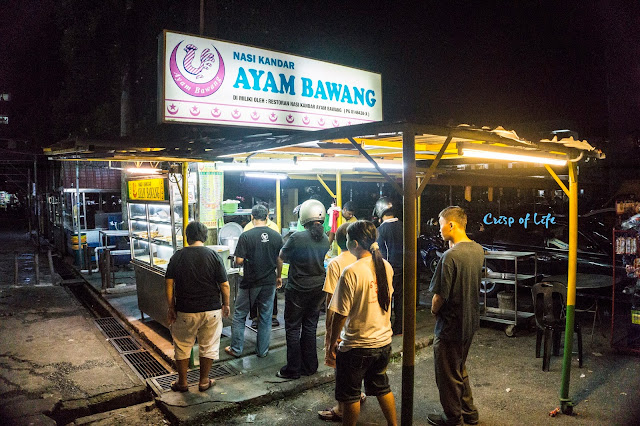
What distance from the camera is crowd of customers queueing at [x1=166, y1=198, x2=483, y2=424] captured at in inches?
137

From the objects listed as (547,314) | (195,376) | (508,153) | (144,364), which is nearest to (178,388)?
(195,376)

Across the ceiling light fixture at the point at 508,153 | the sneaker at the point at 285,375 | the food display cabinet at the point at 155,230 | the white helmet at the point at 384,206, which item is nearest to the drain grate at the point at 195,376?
the sneaker at the point at 285,375

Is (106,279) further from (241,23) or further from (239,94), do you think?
(241,23)

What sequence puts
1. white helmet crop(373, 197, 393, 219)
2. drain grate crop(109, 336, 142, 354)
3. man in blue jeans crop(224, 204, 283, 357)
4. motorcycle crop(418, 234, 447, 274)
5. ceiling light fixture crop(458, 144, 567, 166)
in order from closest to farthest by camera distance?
ceiling light fixture crop(458, 144, 567, 166) < man in blue jeans crop(224, 204, 283, 357) < drain grate crop(109, 336, 142, 354) < white helmet crop(373, 197, 393, 219) < motorcycle crop(418, 234, 447, 274)

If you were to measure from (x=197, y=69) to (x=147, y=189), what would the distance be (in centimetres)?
219

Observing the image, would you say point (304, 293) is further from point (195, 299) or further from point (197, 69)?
point (197, 69)

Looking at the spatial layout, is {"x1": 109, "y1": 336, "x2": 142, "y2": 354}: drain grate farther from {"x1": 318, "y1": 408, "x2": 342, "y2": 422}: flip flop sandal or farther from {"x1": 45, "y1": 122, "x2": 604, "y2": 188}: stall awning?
{"x1": 318, "y1": 408, "x2": 342, "y2": 422}: flip flop sandal

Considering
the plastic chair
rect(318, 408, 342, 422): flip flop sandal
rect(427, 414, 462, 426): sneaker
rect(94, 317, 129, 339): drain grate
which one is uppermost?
the plastic chair

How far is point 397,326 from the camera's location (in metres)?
6.76

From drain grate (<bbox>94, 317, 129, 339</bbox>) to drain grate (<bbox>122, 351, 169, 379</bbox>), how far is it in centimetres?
118

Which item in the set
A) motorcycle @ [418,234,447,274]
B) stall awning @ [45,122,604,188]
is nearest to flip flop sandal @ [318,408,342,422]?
stall awning @ [45,122,604,188]

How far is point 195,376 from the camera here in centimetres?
536

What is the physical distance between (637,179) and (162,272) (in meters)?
13.5

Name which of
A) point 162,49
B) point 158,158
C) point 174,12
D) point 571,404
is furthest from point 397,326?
point 174,12
